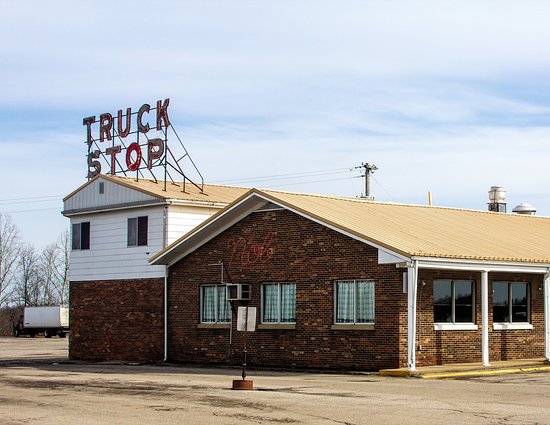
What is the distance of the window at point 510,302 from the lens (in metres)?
32.2

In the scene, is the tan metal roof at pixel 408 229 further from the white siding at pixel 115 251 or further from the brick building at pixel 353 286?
the white siding at pixel 115 251

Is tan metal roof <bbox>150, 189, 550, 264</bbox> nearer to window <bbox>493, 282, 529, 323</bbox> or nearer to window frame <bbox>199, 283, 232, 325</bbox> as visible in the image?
window <bbox>493, 282, 529, 323</bbox>

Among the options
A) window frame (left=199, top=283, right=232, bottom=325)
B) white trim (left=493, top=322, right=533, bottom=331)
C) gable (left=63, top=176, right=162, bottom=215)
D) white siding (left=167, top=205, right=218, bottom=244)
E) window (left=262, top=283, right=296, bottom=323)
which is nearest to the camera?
white trim (left=493, top=322, right=533, bottom=331)

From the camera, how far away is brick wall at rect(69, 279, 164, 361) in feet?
122

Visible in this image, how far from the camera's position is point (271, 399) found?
2109 centimetres

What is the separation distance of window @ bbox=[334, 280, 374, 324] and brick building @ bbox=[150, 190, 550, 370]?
32 mm

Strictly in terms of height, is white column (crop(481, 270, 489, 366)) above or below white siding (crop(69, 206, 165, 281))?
below

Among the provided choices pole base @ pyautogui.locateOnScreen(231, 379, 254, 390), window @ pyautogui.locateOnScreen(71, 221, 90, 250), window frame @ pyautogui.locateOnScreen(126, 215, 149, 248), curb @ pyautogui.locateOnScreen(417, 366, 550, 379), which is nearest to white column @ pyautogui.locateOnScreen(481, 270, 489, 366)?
A: curb @ pyautogui.locateOnScreen(417, 366, 550, 379)

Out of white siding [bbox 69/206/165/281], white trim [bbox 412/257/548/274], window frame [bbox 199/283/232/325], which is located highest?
white siding [bbox 69/206/165/281]

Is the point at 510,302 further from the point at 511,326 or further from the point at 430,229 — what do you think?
the point at 430,229

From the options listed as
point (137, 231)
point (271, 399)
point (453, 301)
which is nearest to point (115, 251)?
point (137, 231)

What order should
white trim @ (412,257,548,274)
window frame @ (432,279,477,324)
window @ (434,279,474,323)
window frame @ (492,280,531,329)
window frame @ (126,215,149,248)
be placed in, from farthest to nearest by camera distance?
window frame @ (126,215,149,248) < window frame @ (492,280,531,329) < window @ (434,279,474,323) < window frame @ (432,279,477,324) < white trim @ (412,257,548,274)

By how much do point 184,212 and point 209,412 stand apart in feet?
64.5

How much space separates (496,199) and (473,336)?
13600 mm
